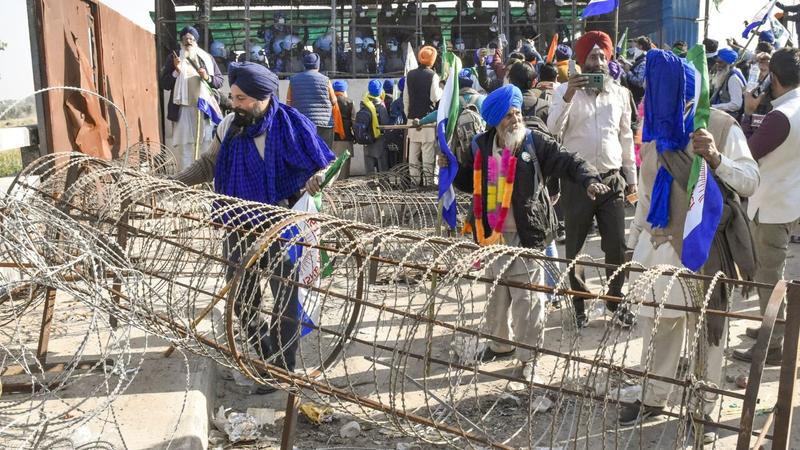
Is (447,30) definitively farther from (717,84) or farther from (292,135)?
(292,135)

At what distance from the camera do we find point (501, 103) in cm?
452

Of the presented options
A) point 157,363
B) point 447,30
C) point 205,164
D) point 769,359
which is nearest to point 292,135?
point 205,164

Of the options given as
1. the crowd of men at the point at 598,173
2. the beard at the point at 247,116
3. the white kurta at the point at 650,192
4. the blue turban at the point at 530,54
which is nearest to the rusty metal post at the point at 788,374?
the crowd of men at the point at 598,173

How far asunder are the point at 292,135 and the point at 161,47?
9211mm

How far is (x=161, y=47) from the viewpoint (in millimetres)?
12602

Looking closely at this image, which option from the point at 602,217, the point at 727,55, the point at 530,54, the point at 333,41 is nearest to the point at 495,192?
the point at 602,217

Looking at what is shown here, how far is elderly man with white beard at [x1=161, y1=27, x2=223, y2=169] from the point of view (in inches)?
355

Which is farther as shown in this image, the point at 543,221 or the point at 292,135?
the point at 543,221

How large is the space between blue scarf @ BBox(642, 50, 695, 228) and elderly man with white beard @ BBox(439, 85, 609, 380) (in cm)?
79

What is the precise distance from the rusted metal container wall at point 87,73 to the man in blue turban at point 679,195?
9.53ft

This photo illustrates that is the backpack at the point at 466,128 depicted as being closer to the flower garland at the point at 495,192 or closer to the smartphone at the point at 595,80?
the flower garland at the point at 495,192

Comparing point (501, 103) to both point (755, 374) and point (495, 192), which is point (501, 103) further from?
point (755, 374)

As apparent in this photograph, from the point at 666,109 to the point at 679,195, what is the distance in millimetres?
443

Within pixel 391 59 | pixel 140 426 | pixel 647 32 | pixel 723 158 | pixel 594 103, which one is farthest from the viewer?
pixel 647 32
